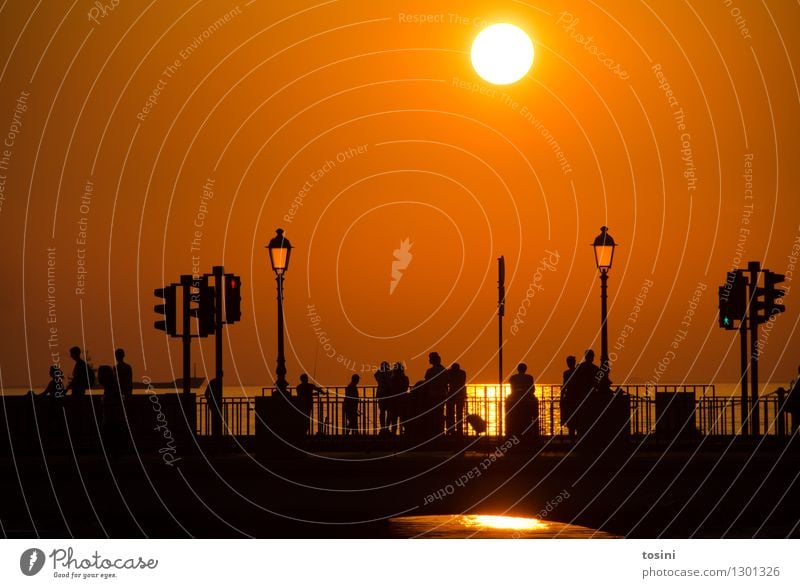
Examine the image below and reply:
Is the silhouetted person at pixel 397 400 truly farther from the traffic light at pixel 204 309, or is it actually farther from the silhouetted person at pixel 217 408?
the traffic light at pixel 204 309

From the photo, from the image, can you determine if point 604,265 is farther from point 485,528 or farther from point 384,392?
point 485,528

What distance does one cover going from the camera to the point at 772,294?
108ft


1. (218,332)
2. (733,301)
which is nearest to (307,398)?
(218,332)

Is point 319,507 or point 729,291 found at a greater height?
point 729,291

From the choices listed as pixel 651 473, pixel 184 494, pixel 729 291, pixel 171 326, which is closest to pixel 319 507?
pixel 184 494

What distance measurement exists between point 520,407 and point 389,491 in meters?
8.74

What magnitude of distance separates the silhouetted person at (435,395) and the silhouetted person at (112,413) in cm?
608

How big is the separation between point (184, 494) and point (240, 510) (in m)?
2.61

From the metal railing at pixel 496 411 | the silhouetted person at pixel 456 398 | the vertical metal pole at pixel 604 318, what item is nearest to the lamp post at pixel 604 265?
the vertical metal pole at pixel 604 318

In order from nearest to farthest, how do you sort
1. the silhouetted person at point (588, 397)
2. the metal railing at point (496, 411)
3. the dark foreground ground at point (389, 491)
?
1. the dark foreground ground at point (389, 491)
2. the silhouetted person at point (588, 397)
3. the metal railing at point (496, 411)

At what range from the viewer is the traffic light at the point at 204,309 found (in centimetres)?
2938
